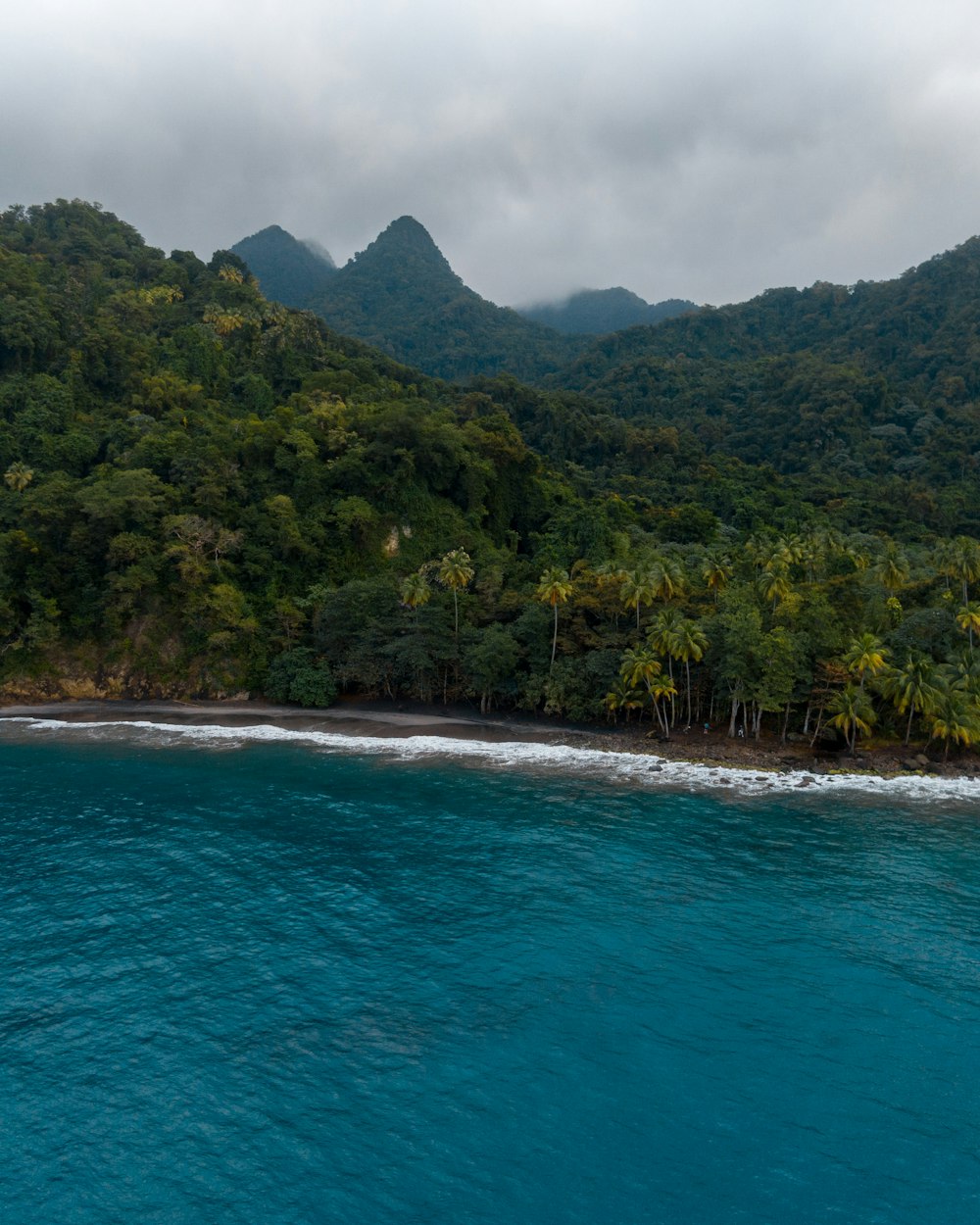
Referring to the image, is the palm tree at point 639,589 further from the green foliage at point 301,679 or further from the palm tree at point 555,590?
the green foliage at point 301,679

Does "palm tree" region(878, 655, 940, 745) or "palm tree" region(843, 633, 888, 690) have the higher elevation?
"palm tree" region(843, 633, 888, 690)

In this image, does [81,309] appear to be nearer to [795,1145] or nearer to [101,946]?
[101,946]

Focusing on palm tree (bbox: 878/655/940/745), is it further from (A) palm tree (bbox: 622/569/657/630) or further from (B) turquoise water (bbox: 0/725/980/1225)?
(A) palm tree (bbox: 622/569/657/630)

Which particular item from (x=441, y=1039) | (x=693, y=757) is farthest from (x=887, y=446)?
(x=441, y=1039)

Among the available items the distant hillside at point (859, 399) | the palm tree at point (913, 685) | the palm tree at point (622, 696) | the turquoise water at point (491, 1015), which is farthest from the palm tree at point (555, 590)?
the distant hillside at point (859, 399)

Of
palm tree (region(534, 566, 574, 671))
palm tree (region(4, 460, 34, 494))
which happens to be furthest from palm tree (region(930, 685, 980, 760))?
palm tree (region(4, 460, 34, 494))

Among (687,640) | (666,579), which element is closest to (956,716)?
(687,640)
